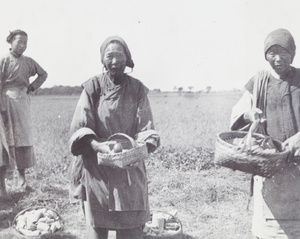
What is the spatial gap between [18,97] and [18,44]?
2.28ft

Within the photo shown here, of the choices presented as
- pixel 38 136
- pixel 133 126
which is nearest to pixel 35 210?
pixel 133 126

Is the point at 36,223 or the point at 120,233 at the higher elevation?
the point at 120,233

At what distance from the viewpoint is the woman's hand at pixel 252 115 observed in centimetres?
291

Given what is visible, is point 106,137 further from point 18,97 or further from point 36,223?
point 18,97

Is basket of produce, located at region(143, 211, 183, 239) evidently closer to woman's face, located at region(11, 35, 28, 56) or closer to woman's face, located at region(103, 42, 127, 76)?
woman's face, located at region(103, 42, 127, 76)

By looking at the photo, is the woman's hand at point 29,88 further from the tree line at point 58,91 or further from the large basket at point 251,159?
the tree line at point 58,91

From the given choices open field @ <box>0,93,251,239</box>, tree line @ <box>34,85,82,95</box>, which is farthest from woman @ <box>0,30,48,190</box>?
tree line @ <box>34,85,82,95</box>

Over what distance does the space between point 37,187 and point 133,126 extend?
10.7 ft

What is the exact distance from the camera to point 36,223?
416cm

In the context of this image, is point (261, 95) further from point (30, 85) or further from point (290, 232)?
point (30, 85)

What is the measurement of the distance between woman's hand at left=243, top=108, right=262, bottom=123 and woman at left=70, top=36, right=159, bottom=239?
0.69 meters

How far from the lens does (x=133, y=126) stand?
121 inches

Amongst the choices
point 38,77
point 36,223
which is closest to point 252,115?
point 36,223

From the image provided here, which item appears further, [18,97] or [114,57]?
[18,97]
